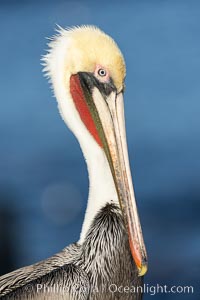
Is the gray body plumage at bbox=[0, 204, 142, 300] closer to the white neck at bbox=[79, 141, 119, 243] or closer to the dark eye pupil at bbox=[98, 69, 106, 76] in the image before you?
the white neck at bbox=[79, 141, 119, 243]

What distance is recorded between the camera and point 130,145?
143 inches

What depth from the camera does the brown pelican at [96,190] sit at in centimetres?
249

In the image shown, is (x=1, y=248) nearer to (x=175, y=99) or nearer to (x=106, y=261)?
(x=175, y=99)

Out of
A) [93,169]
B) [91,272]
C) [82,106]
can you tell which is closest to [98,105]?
[82,106]

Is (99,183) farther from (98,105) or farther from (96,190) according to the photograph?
(98,105)

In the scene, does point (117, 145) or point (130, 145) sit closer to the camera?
point (117, 145)

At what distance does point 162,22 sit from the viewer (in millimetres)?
3785

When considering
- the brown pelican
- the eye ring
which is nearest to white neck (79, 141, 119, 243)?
the brown pelican

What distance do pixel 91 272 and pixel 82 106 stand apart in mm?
442

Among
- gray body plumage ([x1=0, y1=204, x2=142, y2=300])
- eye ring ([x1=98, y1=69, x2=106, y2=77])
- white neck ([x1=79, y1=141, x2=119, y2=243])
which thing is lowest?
gray body plumage ([x1=0, y1=204, x2=142, y2=300])

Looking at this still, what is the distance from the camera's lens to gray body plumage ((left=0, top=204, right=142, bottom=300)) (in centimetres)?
248

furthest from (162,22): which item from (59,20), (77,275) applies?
(77,275)

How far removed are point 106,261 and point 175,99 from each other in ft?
4.15

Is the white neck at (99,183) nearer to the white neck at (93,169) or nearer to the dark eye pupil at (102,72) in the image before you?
the white neck at (93,169)
